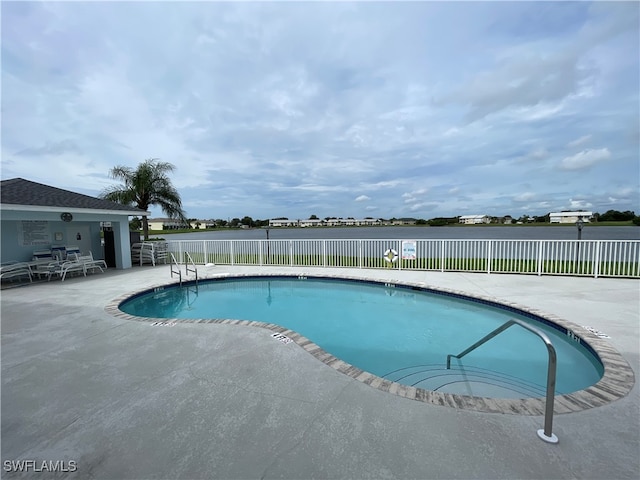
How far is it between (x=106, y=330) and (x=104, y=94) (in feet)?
31.3

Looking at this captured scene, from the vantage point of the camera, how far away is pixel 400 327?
5.62 meters

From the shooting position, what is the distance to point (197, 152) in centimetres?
1638


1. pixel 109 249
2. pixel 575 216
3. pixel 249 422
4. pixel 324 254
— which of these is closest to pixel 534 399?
pixel 249 422

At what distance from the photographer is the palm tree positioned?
16.0 metres

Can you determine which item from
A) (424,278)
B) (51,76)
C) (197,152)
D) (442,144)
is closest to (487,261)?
(424,278)

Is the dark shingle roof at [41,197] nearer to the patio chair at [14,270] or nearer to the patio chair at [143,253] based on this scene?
the patio chair at [143,253]

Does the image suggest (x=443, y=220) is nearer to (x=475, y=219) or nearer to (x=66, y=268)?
(x=475, y=219)

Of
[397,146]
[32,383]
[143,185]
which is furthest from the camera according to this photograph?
[397,146]

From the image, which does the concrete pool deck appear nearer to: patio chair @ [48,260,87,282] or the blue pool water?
the blue pool water

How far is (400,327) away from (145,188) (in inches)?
650

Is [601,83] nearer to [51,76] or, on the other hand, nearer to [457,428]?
[457,428]

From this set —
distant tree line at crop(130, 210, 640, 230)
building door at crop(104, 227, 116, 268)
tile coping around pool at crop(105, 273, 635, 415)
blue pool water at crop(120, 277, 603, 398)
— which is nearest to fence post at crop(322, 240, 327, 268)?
blue pool water at crop(120, 277, 603, 398)

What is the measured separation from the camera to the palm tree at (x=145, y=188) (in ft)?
52.4

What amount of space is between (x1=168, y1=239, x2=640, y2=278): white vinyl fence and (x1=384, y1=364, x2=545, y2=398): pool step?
5826mm
